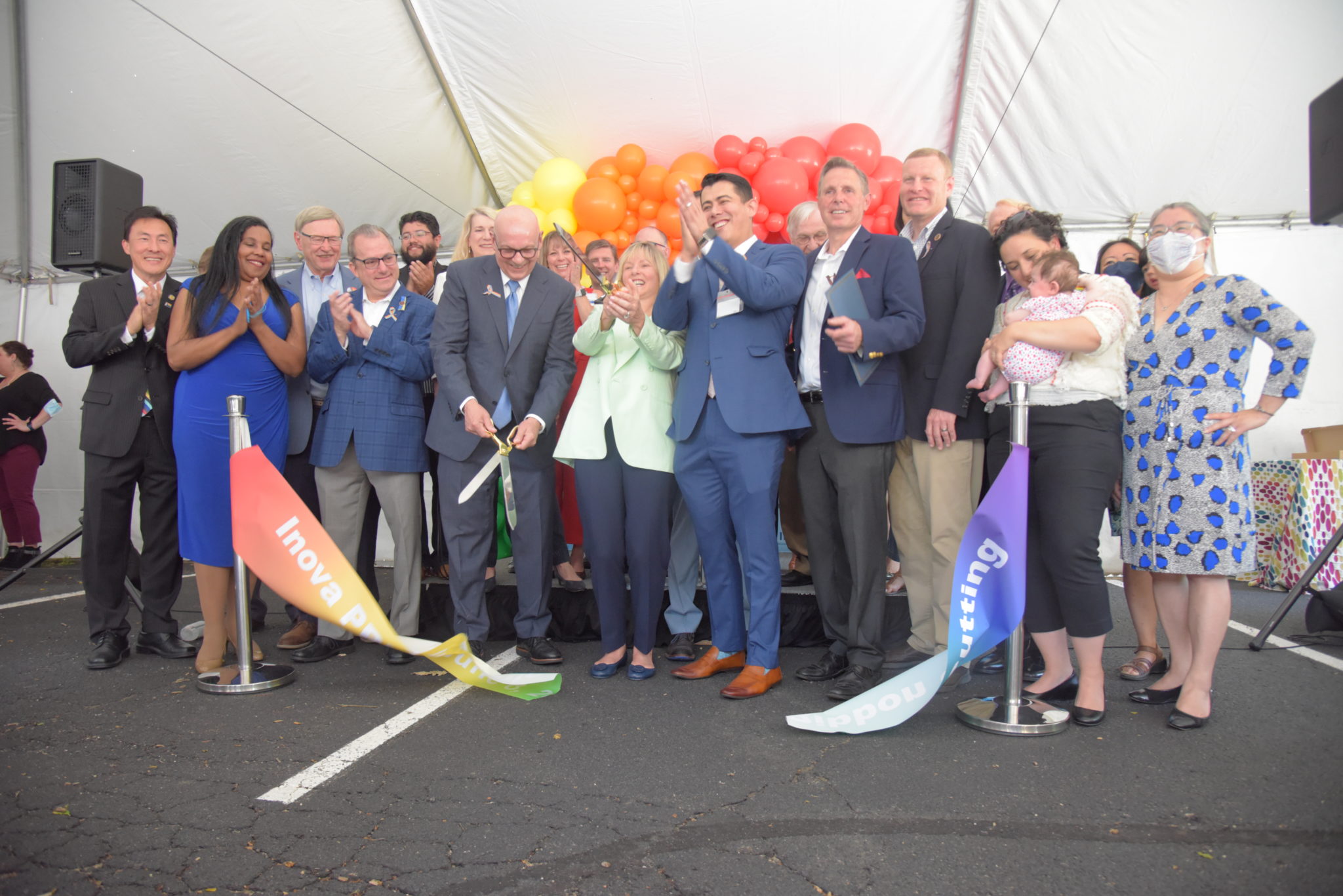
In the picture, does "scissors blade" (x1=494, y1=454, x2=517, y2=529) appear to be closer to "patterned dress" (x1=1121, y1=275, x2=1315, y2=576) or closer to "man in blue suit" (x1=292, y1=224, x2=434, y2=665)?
"man in blue suit" (x1=292, y1=224, x2=434, y2=665)

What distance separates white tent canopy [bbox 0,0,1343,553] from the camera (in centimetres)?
515

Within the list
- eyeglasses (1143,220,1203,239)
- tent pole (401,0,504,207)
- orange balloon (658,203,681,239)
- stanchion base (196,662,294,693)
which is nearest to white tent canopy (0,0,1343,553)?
tent pole (401,0,504,207)

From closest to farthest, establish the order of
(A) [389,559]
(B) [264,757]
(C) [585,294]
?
(B) [264,757]
(C) [585,294]
(A) [389,559]

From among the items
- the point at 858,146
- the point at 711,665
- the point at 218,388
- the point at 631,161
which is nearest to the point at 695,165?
the point at 631,161

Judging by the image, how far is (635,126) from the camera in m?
Answer: 6.05

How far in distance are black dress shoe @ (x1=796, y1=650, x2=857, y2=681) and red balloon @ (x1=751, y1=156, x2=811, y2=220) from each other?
10.4ft

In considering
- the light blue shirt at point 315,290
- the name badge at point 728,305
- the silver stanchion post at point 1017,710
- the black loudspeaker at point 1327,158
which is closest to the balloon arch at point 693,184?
the light blue shirt at point 315,290

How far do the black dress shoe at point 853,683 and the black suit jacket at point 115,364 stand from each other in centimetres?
298

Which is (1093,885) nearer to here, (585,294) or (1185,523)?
(1185,523)

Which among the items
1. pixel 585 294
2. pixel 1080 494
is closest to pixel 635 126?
pixel 585 294

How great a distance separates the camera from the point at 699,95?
19.1ft

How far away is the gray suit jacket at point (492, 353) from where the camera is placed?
11.0 ft

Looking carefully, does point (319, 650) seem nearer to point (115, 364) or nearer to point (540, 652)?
point (540, 652)

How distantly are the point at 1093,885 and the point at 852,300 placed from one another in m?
1.80
